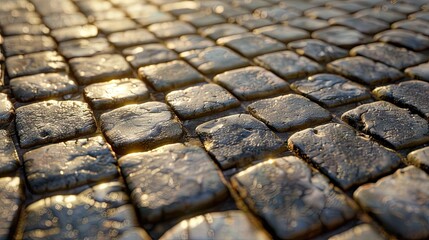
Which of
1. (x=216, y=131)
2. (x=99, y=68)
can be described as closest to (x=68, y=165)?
(x=216, y=131)

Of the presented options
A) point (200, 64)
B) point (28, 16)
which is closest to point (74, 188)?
point (200, 64)

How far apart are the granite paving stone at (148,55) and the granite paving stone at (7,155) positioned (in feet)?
3.25

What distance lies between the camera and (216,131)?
1755 mm

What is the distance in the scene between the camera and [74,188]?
1438 mm

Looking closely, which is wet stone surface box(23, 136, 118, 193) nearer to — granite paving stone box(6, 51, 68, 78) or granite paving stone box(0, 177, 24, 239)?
granite paving stone box(0, 177, 24, 239)

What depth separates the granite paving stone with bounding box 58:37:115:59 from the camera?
8.80ft

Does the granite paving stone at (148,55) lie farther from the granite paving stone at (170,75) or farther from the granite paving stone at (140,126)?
the granite paving stone at (140,126)

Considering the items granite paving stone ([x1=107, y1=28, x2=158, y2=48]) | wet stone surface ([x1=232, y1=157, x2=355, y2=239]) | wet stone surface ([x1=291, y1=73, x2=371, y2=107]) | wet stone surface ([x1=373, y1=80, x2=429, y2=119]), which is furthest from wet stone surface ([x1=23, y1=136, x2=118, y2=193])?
wet stone surface ([x1=373, y1=80, x2=429, y2=119])

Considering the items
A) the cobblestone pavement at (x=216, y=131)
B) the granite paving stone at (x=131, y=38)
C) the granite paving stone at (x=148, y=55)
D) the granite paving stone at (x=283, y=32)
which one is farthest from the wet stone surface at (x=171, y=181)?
the granite paving stone at (x=283, y=32)

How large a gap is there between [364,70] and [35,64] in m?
2.17

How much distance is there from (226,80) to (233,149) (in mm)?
721

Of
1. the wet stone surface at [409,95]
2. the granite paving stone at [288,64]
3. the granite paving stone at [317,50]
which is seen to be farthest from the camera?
the granite paving stone at [317,50]

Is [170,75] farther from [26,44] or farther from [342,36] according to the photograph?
[342,36]

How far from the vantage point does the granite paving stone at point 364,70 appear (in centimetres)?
225
